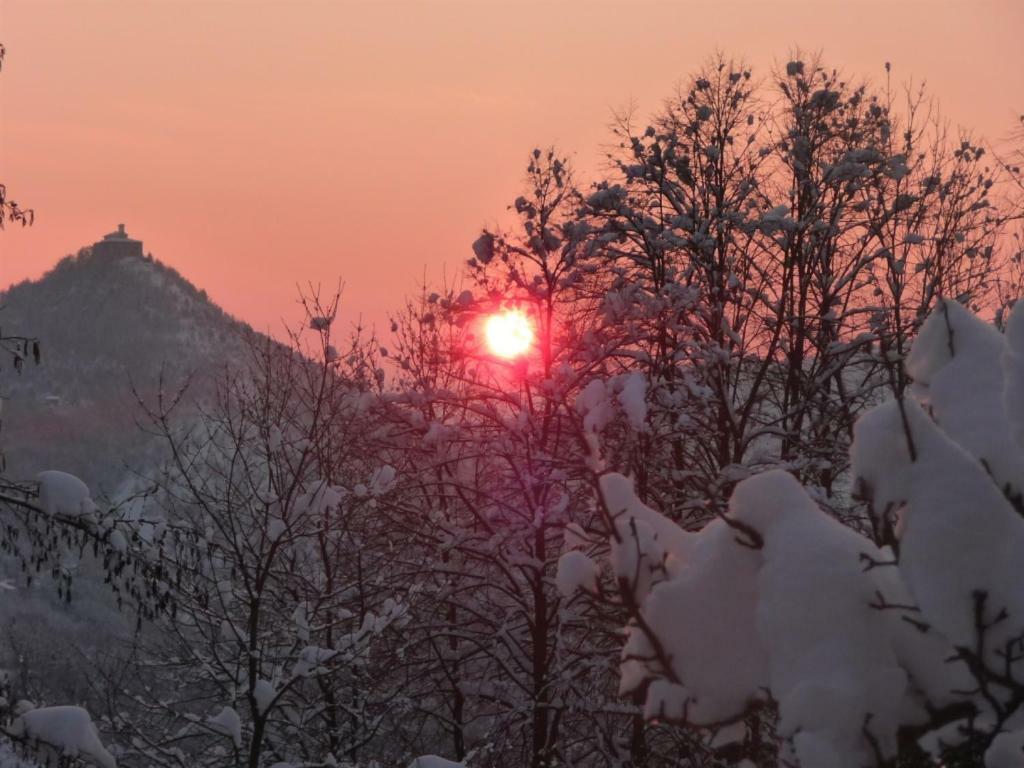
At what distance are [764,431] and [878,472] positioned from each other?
29.2ft

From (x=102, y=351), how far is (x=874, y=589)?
14140 cm

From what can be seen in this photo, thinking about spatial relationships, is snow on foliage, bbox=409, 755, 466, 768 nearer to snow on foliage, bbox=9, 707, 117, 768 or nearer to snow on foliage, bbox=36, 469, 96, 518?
snow on foliage, bbox=9, 707, 117, 768

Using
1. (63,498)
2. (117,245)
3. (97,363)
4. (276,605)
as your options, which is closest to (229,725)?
(63,498)

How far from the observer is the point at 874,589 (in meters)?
2.57

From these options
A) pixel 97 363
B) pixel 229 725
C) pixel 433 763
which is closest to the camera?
pixel 433 763

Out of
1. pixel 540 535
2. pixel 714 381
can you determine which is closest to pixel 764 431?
pixel 714 381

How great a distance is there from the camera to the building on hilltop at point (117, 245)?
481 feet

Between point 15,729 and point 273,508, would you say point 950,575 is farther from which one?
point 273,508

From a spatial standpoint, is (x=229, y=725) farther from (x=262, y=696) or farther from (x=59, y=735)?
(x=59, y=735)

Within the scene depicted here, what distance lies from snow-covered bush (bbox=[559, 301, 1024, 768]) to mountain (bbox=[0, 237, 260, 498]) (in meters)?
105

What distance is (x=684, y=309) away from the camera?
38.7 ft

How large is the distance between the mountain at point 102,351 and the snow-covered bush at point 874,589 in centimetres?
10454

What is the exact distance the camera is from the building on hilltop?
481 feet

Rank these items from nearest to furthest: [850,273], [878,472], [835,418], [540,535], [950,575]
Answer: [950,575] → [878,472] → [540,535] → [835,418] → [850,273]
